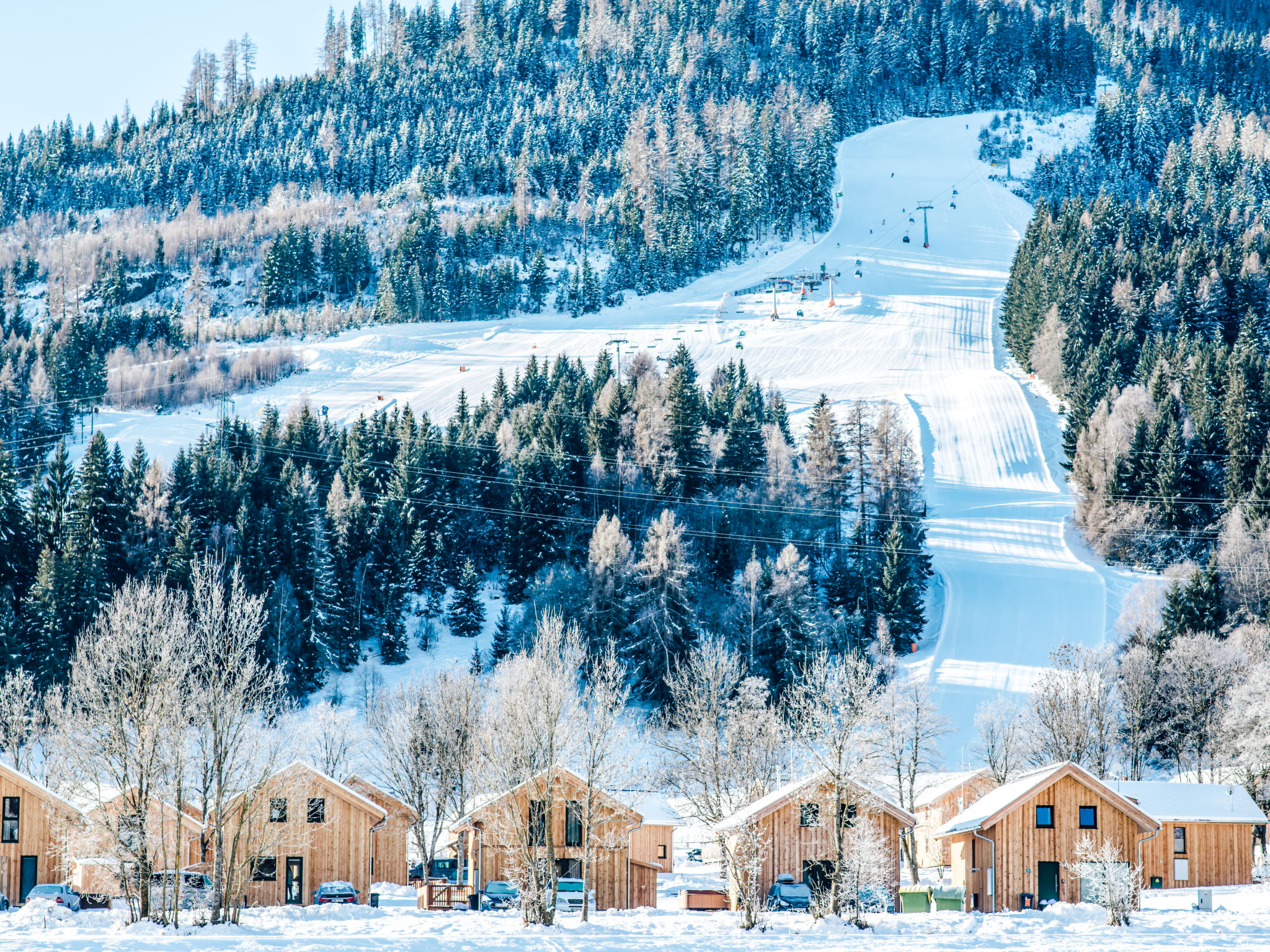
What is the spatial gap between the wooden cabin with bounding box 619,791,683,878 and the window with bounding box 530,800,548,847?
245 inches

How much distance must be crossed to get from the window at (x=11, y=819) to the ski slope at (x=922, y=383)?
3275cm

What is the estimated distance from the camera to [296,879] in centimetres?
4847

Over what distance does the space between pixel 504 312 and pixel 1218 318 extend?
8945cm

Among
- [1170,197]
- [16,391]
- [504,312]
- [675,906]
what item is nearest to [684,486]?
[675,906]

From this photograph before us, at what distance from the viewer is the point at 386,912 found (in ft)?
134

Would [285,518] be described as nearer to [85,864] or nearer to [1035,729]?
[85,864]

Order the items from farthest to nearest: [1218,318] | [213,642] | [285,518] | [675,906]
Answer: [1218,318] < [285,518] < [675,906] < [213,642]

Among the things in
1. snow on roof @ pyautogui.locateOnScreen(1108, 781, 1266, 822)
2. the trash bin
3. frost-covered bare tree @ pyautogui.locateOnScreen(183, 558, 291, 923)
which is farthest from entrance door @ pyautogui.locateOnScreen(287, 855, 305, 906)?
snow on roof @ pyautogui.locateOnScreen(1108, 781, 1266, 822)

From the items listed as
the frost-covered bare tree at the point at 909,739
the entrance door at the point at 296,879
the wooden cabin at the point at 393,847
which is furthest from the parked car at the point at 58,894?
the frost-covered bare tree at the point at 909,739

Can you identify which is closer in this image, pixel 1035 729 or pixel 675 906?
pixel 675 906

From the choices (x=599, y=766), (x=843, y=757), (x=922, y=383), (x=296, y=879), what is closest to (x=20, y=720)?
(x=296, y=879)

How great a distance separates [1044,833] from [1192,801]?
891 centimetres

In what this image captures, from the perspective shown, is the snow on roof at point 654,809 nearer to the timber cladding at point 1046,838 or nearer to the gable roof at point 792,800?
the gable roof at point 792,800

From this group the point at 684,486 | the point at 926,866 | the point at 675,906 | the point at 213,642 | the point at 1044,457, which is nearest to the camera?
the point at 213,642
